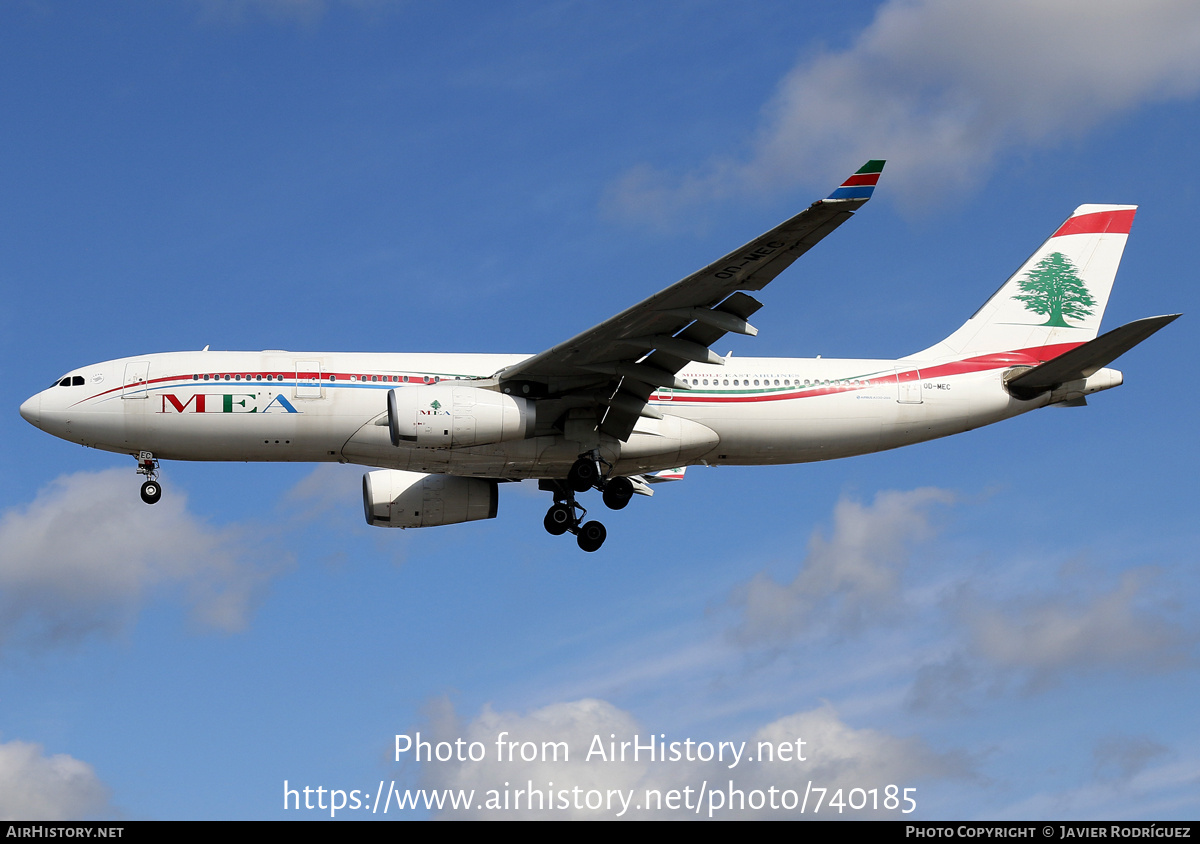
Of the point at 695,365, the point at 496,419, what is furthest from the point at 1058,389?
the point at 496,419

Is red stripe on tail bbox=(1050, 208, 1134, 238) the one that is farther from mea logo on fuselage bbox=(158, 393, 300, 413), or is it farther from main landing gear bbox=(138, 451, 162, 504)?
main landing gear bbox=(138, 451, 162, 504)

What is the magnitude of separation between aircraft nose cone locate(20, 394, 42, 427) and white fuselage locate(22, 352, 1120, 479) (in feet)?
0.11

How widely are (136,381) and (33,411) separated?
7.95ft

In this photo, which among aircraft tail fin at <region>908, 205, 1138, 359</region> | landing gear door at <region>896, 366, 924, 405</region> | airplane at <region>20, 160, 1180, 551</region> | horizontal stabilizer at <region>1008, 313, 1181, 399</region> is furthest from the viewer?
aircraft tail fin at <region>908, 205, 1138, 359</region>

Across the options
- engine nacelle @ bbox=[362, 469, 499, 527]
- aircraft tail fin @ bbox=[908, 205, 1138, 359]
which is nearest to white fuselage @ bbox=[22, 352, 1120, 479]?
aircraft tail fin @ bbox=[908, 205, 1138, 359]

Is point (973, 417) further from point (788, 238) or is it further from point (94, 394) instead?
point (94, 394)

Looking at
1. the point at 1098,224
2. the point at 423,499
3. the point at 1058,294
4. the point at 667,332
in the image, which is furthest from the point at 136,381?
the point at 1098,224

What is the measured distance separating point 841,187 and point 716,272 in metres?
3.47

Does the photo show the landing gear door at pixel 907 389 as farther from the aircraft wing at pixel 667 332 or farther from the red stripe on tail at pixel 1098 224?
the red stripe on tail at pixel 1098 224

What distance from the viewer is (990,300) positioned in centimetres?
3556

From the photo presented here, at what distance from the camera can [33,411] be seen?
99.8 feet

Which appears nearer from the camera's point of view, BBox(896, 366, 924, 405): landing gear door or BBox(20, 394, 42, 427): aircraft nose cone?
BBox(20, 394, 42, 427): aircraft nose cone

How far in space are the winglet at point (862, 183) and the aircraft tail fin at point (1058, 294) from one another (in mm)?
10976

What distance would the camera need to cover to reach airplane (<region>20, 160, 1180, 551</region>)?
2908cm
